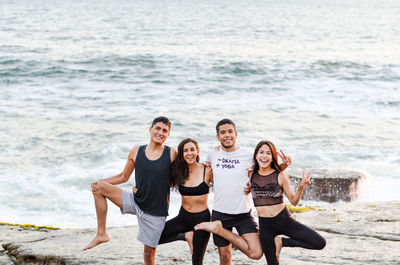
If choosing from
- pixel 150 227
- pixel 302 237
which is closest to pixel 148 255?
pixel 150 227

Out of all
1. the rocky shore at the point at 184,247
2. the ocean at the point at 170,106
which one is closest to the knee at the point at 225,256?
the rocky shore at the point at 184,247

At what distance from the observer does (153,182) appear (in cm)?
602

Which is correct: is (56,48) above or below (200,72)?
above

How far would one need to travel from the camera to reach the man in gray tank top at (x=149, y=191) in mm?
6039

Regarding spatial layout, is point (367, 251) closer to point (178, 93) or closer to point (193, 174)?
point (193, 174)

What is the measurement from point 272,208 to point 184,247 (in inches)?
71.9

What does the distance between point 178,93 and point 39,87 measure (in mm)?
8043

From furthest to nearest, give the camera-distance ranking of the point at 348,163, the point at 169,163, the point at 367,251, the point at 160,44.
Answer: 1. the point at 160,44
2. the point at 348,163
3. the point at 367,251
4. the point at 169,163

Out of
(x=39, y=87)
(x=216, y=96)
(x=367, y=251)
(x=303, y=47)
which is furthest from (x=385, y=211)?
(x=303, y=47)

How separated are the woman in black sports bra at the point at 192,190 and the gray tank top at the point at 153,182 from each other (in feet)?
0.38

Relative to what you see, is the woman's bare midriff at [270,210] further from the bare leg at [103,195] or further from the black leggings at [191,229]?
the bare leg at [103,195]

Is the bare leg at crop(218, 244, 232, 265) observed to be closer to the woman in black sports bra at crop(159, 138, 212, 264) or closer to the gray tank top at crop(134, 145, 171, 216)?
the woman in black sports bra at crop(159, 138, 212, 264)

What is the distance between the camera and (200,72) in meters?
32.6

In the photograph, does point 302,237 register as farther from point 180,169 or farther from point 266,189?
point 180,169
